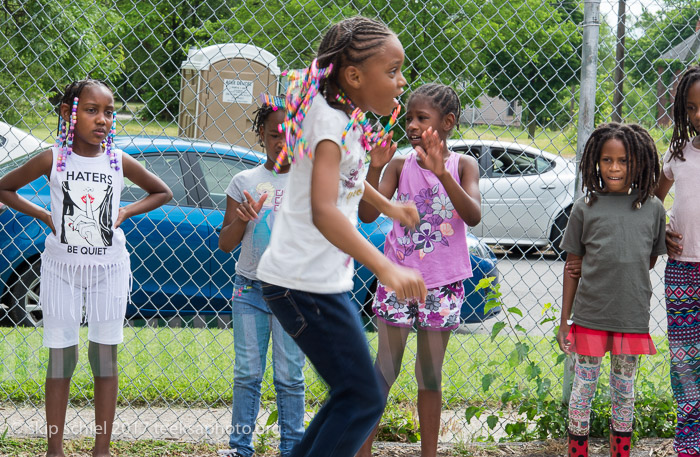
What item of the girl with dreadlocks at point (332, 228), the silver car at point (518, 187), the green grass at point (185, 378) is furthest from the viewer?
the silver car at point (518, 187)

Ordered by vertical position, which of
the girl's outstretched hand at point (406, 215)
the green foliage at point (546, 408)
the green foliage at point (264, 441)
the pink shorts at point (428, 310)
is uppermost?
the girl's outstretched hand at point (406, 215)

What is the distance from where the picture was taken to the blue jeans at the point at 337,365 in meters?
2.21

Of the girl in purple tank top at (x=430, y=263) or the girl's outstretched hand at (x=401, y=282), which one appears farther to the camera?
the girl in purple tank top at (x=430, y=263)

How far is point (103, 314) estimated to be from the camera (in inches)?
123

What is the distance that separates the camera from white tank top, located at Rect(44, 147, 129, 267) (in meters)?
3.10

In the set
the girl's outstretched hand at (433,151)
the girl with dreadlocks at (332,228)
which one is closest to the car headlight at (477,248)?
the girl's outstretched hand at (433,151)

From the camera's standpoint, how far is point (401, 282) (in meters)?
2.01

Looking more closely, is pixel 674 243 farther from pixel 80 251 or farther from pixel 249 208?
pixel 80 251

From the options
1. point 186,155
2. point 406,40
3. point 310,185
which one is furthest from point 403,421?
point 406,40

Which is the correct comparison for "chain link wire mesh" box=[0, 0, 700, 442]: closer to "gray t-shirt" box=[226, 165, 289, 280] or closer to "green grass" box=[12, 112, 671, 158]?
"green grass" box=[12, 112, 671, 158]

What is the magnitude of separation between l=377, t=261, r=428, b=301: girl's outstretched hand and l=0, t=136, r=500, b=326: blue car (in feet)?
10.0

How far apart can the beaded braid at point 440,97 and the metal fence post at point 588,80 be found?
715 mm

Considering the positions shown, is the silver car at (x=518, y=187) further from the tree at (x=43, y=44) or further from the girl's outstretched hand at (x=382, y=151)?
the girl's outstretched hand at (x=382, y=151)

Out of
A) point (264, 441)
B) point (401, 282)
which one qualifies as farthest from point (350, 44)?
point (264, 441)
